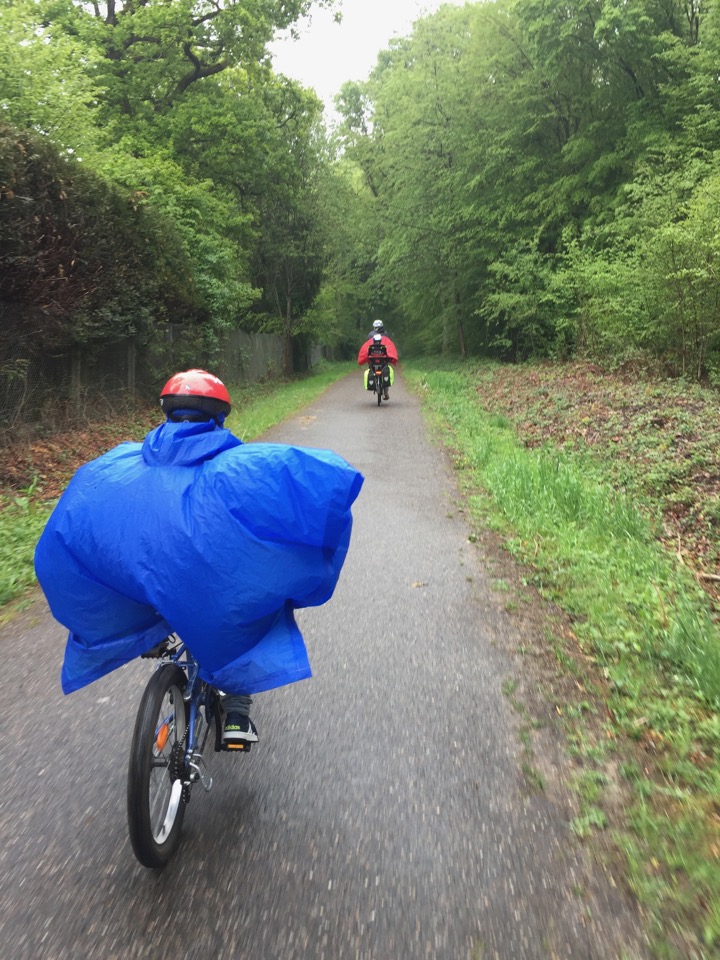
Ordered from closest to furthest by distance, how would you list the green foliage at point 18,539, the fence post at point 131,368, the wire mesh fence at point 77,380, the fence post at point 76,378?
1. the green foliage at point 18,539
2. the wire mesh fence at point 77,380
3. the fence post at point 76,378
4. the fence post at point 131,368

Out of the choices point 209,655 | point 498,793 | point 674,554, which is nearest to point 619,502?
point 674,554

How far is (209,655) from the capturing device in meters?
2.23

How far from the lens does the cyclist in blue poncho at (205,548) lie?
2119mm

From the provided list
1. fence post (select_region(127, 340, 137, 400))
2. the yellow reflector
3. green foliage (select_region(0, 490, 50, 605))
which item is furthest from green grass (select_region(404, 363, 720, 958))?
fence post (select_region(127, 340, 137, 400))

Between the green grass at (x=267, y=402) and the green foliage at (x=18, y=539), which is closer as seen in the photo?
the green foliage at (x=18, y=539)

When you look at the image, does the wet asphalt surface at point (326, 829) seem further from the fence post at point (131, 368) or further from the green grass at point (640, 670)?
the fence post at point (131, 368)

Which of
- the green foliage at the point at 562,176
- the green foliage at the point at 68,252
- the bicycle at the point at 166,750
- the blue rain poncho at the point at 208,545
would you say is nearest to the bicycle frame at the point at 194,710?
the bicycle at the point at 166,750

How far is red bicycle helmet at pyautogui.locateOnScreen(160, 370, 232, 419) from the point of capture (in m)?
2.44

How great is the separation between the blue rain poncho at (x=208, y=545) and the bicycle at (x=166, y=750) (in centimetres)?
20

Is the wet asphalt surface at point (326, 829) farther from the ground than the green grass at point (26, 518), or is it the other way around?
the wet asphalt surface at point (326, 829)

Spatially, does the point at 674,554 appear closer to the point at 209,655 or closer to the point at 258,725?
the point at 258,725

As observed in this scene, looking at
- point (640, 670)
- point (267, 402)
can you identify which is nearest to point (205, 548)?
point (640, 670)

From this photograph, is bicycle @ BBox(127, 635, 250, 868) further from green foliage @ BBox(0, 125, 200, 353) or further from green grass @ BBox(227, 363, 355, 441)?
green grass @ BBox(227, 363, 355, 441)

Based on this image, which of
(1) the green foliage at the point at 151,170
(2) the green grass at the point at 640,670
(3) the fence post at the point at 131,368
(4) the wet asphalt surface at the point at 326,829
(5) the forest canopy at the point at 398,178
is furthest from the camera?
Result: (3) the fence post at the point at 131,368
